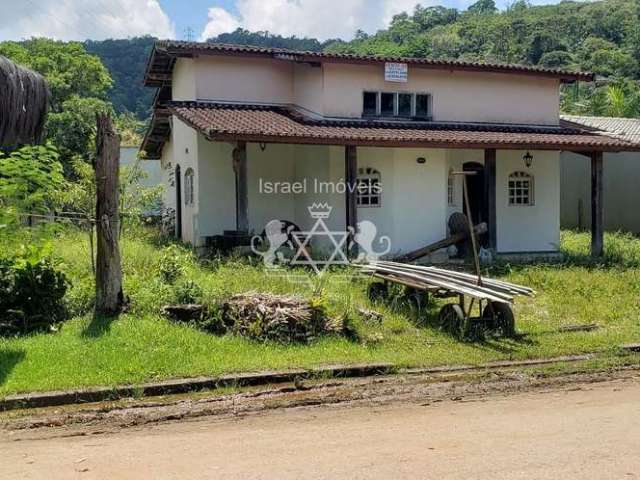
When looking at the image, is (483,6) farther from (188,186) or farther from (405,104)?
(188,186)

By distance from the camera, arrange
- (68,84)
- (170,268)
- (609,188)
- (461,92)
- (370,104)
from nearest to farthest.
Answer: (170,268) → (370,104) → (461,92) → (609,188) → (68,84)

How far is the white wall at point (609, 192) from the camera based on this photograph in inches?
908

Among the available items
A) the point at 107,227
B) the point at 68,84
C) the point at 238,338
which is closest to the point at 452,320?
the point at 238,338

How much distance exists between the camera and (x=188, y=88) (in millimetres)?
17516

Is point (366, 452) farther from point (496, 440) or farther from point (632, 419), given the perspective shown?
point (632, 419)

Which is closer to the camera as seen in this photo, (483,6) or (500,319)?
(500,319)

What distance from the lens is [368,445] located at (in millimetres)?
5246

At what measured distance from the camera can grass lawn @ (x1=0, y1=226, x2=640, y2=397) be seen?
7488 mm

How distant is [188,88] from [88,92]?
1792 centimetres

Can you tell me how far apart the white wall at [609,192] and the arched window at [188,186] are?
45.4ft

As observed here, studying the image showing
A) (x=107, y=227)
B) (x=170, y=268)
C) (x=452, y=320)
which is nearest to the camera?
(x=107, y=227)

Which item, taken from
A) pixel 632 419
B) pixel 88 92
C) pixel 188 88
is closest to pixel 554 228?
pixel 188 88

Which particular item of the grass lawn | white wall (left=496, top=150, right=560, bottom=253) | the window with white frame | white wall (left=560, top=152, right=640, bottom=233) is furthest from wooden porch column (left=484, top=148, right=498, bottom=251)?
white wall (left=560, top=152, right=640, bottom=233)

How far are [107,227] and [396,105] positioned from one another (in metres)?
10.1
